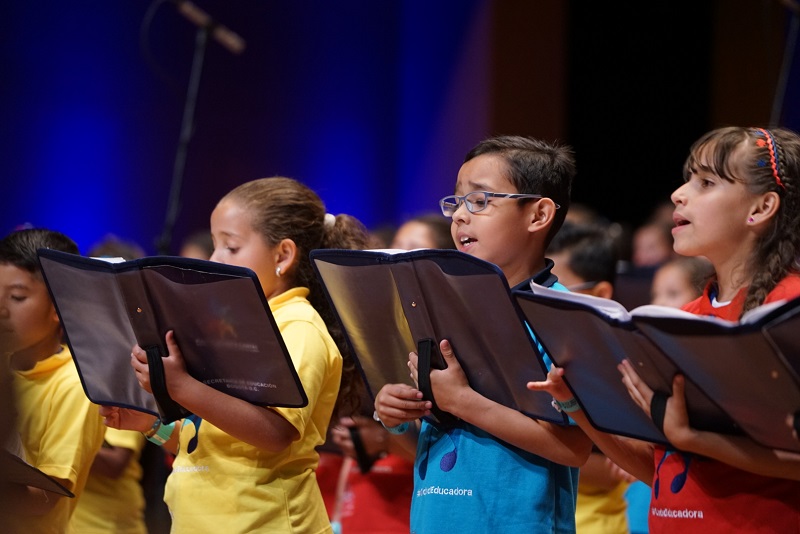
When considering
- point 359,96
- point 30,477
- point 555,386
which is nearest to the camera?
point 555,386

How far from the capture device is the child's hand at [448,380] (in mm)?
1987

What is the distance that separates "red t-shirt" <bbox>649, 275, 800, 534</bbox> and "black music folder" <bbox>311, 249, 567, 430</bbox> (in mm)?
227

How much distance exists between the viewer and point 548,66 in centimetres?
674

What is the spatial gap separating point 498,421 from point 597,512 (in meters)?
0.96

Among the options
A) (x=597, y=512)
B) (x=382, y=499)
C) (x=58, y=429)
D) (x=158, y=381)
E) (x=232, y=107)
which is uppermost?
(x=232, y=107)

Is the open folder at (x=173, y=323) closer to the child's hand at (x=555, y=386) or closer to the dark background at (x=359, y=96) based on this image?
the child's hand at (x=555, y=386)

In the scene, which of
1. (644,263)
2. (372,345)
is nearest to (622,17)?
(644,263)

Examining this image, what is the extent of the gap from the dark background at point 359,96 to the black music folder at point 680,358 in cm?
Result: 401

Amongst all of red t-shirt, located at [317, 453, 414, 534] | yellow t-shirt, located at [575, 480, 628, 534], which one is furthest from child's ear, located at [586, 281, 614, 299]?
red t-shirt, located at [317, 453, 414, 534]

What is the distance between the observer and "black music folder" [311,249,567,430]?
185 centimetres

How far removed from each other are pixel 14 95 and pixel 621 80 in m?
4.06

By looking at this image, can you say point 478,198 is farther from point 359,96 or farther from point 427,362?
point 359,96

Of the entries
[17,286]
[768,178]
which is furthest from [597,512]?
[17,286]

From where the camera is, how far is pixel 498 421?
1991mm
